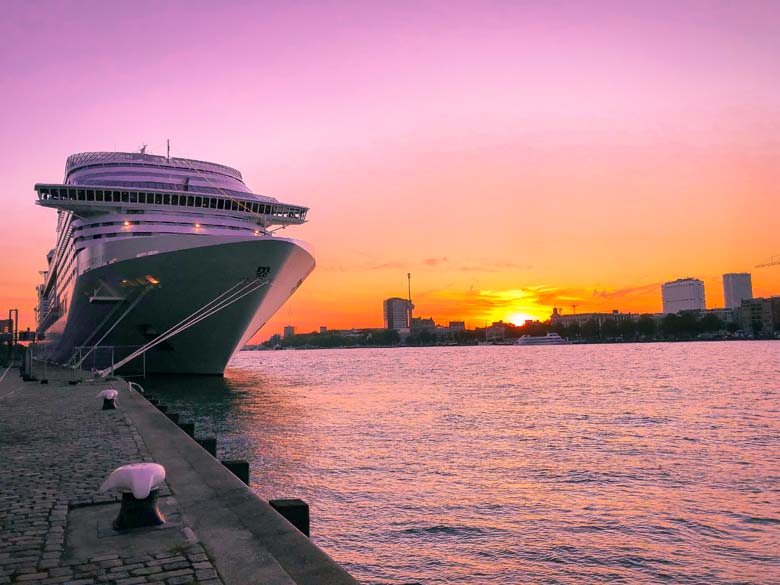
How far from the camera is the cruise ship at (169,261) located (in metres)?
36.3

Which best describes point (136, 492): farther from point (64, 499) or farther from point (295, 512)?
point (64, 499)

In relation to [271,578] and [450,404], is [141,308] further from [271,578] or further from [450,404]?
[271,578]

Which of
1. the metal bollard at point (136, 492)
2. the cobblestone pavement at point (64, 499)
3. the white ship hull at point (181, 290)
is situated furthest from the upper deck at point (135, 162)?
the metal bollard at point (136, 492)

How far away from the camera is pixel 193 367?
4572 cm

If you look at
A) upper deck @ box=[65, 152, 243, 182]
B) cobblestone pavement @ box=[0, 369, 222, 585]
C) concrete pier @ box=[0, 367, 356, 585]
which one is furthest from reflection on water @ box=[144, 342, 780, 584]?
upper deck @ box=[65, 152, 243, 182]

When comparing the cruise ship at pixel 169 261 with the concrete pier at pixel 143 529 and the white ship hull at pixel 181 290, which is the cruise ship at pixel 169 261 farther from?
the concrete pier at pixel 143 529

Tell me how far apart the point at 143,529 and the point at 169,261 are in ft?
100

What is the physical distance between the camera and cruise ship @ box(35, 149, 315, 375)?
36312 millimetres

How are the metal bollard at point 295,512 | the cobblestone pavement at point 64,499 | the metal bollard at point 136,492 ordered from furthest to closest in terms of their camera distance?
the metal bollard at point 295,512
the metal bollard at point 136,492
the cobblestone pavement at point 64,499

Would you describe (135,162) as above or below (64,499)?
above

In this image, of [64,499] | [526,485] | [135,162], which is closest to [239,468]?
[64,499]

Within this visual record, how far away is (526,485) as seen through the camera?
16.5m

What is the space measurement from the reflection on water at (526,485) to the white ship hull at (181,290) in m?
6.55

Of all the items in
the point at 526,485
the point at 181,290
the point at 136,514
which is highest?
the point at 181,290
